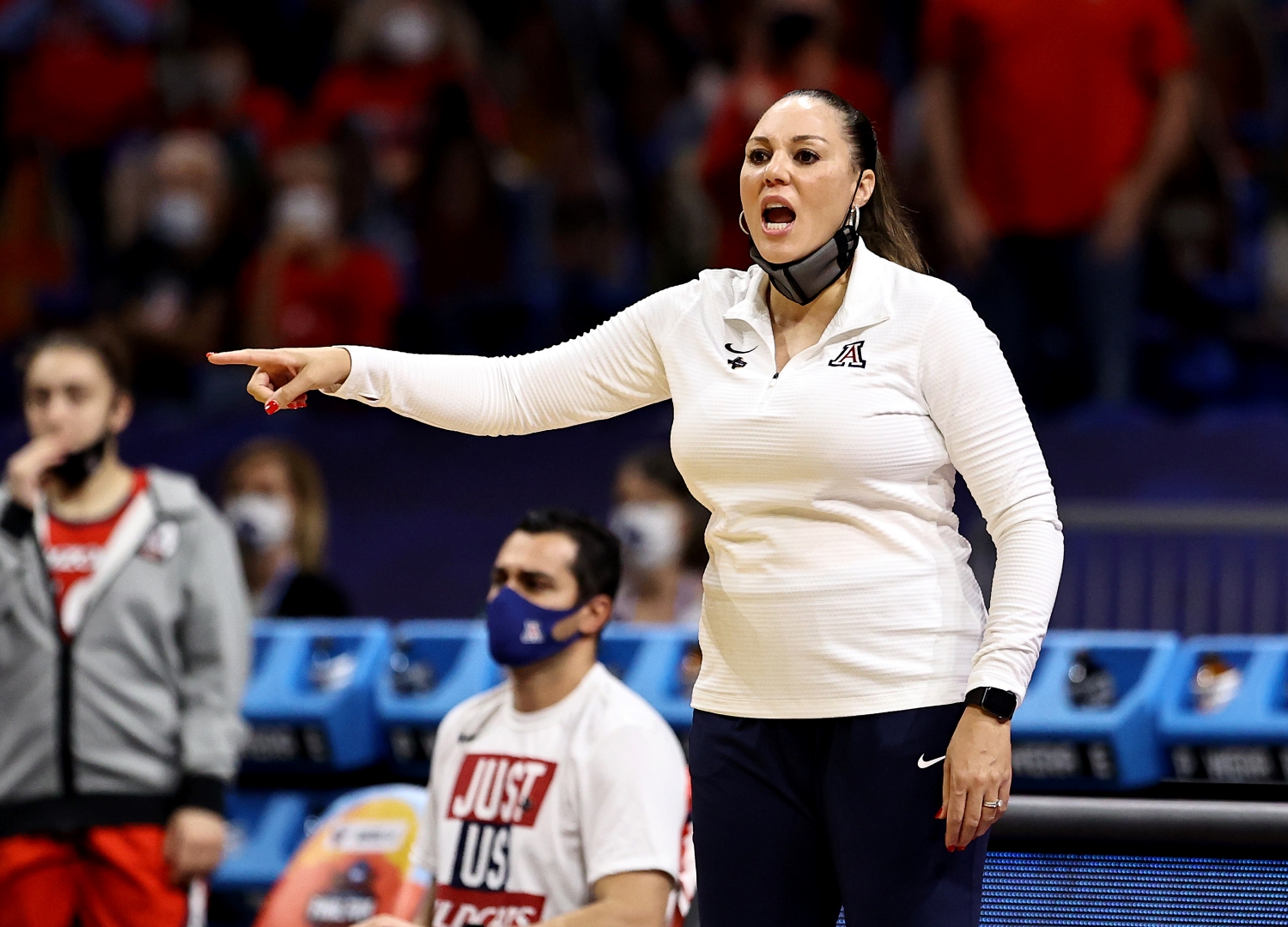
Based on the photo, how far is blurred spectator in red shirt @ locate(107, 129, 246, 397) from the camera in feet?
24.3

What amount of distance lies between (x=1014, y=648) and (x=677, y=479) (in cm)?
307

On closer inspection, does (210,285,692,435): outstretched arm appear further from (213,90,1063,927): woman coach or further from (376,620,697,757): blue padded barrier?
(376,620,697,757): blue padded barrier

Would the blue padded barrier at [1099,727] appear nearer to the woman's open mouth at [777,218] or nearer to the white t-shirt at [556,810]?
the white t-shirt at [556,810]

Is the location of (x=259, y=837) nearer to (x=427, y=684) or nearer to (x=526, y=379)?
(x=427, y=684)

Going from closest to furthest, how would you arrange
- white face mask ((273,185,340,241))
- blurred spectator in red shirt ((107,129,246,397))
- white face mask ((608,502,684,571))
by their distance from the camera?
1. white face mask ((608,502,684,571))
2. white face mask ((273,185,340,241))
3. blurred spectator in red shirt ((107,129,246,397))

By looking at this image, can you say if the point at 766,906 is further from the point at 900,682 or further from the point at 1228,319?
the point at 1228,319

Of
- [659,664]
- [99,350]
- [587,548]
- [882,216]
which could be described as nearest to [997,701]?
[882,216]

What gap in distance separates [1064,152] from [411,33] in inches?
114

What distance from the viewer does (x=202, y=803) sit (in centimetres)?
382

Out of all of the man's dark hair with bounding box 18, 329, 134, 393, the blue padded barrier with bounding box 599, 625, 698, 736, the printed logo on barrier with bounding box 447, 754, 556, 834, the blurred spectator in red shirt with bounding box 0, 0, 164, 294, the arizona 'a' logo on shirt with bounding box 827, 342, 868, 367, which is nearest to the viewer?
the arizona 'a' logo on shirt with bounding box 827, 342, 868, 367

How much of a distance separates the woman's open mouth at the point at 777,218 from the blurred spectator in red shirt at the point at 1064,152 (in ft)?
12.8

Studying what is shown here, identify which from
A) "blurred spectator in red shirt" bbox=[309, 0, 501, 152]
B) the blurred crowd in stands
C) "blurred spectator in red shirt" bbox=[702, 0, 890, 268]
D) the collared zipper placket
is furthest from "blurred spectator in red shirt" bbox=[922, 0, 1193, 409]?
the collared zipper placket

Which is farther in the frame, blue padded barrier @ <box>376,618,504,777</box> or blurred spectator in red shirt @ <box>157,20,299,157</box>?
blurred spectator in red shirt @ <box>157,20,299,157</box>

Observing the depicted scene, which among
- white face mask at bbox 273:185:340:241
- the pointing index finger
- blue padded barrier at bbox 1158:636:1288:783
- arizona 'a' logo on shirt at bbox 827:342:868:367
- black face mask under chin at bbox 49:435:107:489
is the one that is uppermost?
white face mask at bbox 273:185:340:241
